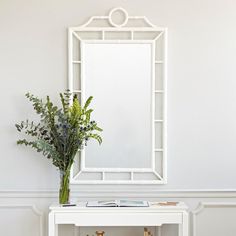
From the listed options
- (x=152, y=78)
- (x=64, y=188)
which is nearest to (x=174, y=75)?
(x=152, y=78)

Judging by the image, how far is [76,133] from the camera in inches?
129

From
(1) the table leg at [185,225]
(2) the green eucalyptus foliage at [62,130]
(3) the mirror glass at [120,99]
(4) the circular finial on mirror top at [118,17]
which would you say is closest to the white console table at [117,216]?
(1) the table leg at [185,225]

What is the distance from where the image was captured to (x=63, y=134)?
3275 mm

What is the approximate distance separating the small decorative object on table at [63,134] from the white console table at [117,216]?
154mm

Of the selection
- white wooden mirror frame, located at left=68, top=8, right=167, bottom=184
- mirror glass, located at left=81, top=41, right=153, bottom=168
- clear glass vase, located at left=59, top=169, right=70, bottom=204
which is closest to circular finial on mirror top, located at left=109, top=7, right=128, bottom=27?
white wooden mirror frame, located at left=68, top=8, right=167, bottom=184

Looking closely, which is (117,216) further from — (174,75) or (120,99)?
(174,75)

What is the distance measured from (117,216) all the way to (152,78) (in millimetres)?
1128

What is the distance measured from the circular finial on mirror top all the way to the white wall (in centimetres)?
5

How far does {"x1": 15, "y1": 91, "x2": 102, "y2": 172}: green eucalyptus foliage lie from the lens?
328cm

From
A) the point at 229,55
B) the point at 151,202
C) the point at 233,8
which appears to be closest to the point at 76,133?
the point at 151,202

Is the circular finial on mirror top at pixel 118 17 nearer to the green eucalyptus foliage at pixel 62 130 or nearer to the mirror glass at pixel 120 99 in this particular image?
the mirror glass at pixel 120 99

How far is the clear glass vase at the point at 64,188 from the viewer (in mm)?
3286

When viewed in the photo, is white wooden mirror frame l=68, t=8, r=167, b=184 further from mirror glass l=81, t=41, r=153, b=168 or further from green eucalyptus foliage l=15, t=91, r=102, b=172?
green eucalyptus foliage l=15, t=91, r=102, b=172

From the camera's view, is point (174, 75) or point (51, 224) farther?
point (174, 75)
